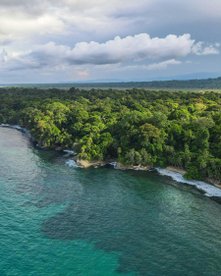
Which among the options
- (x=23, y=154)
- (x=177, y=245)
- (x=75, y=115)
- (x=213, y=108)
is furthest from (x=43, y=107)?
(x=177, y=245)

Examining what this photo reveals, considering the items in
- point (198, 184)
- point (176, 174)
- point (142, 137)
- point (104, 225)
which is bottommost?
point (104, 225)

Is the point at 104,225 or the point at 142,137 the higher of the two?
the point at 142,137

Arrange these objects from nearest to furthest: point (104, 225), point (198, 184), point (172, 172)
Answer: point (104, 225), point (198, 184), point (172, 172)

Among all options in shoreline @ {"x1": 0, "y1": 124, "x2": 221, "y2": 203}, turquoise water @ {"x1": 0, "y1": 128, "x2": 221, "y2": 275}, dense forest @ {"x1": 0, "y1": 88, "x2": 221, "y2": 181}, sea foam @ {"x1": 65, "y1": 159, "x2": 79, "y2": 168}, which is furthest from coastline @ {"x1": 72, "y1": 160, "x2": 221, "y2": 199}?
turquoise water @ {"x1": 0, "y1": 128, "x2": 221, "y2": 275}

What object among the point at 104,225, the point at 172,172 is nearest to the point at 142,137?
the point at 172,172

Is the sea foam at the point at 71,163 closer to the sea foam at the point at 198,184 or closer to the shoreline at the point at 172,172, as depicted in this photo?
the shoreline at the point at 172,172

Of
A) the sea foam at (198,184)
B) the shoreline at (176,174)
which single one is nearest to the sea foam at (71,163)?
the shoreline at (176,174)

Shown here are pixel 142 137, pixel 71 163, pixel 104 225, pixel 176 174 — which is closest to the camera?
pixel 104 225

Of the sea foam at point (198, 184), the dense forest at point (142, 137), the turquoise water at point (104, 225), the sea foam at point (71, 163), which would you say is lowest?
the turquoise water at point (104, 225)

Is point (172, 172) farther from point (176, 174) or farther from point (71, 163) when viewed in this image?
point (71, 163)
